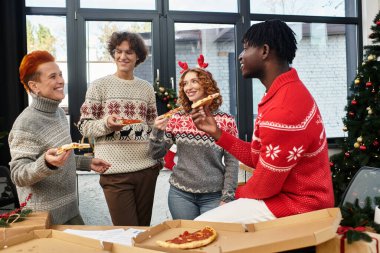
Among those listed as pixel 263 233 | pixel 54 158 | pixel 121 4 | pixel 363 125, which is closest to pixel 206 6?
pixel 121 4

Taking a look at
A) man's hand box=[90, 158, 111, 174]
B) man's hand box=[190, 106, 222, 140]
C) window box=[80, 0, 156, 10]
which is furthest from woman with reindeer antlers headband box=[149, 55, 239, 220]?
window box=[80, 0, 156, 10]

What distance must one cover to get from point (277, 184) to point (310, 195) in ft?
0.41

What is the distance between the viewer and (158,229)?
1214 millimetres

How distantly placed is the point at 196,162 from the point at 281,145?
0.94 metres

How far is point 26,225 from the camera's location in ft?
4.09

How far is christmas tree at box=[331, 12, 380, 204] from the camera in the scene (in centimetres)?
345

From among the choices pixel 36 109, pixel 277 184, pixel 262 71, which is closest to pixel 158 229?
pixel 277 184

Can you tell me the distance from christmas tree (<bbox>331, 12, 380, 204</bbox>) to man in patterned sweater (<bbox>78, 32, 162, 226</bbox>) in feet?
6.62

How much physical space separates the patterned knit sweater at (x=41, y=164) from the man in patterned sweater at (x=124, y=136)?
1.30ft

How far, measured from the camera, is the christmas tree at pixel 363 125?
3.45 meters

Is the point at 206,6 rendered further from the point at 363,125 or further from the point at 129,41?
the point at 129,41

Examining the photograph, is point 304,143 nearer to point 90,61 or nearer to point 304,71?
point 90,61

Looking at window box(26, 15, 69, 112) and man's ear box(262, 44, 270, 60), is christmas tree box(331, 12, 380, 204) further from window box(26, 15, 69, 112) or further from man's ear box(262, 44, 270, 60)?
window box(26, 15, 69, 112)

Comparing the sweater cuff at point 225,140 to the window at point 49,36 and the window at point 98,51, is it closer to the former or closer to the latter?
the window at point 98,51
